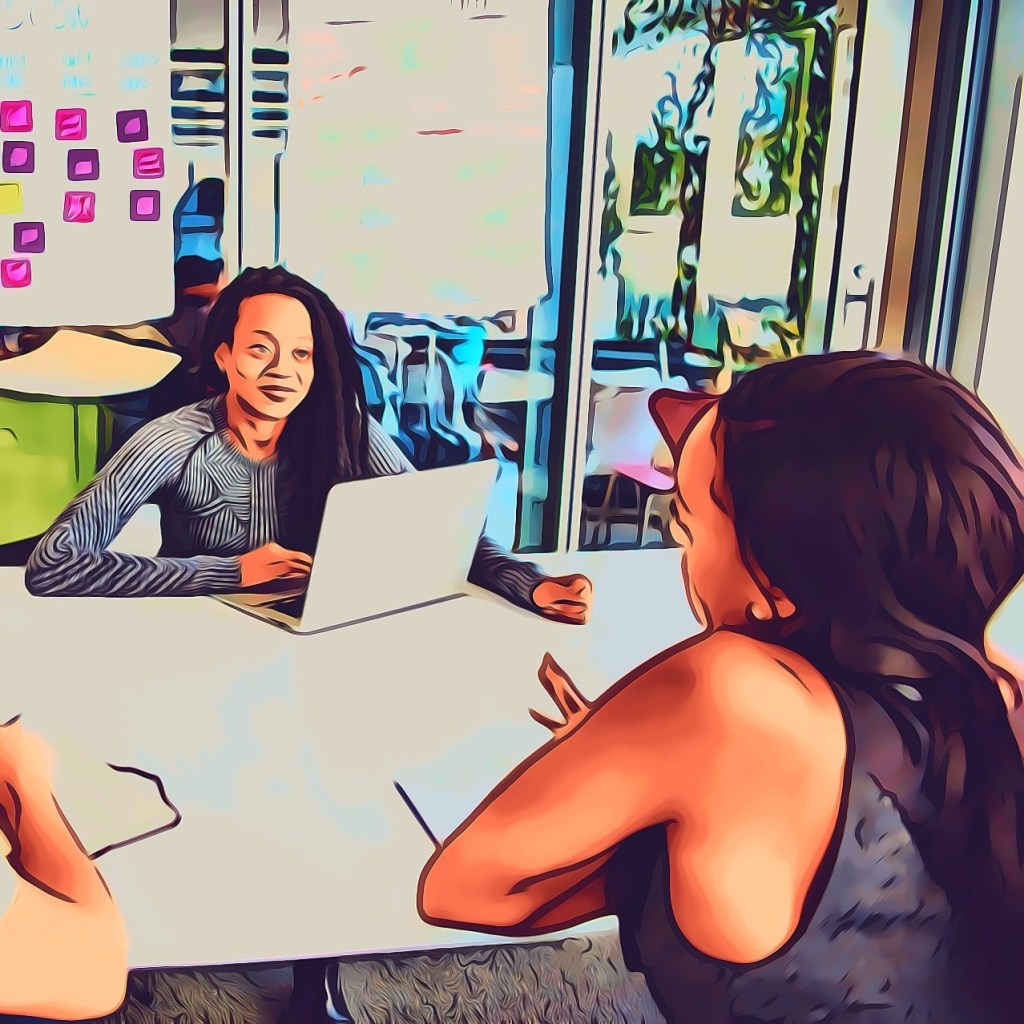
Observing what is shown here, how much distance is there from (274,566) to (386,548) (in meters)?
0.14

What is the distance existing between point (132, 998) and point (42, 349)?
33.0 inches

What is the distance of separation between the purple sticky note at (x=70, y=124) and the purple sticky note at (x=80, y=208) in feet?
0.20

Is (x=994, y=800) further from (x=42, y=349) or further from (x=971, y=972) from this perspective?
(x=42, y=349)

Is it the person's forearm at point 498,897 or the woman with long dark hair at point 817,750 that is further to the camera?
the person's forearm at point 498,897

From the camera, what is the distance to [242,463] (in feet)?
3.69

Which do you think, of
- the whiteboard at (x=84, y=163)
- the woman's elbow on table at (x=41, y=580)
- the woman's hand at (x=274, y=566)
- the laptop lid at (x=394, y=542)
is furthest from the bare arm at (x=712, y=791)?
the whiteboard at (x=84, y=163)

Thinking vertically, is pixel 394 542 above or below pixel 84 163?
below

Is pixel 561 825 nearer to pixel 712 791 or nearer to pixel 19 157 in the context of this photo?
pixel 712 791

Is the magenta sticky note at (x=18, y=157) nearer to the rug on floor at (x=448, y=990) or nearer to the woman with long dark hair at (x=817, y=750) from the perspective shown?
the woman with long dark hair at (x=817, y=750)

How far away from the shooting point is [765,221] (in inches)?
46.2

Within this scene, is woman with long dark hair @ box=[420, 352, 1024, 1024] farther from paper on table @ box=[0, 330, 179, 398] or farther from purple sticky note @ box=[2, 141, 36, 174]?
purple sticky note @ box=[2, 141, 36, 174]

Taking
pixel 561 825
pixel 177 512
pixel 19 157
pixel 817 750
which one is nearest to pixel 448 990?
pixel 561 825

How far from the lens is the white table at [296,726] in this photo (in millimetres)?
1132

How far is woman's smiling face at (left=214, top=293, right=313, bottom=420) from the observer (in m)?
1.10
